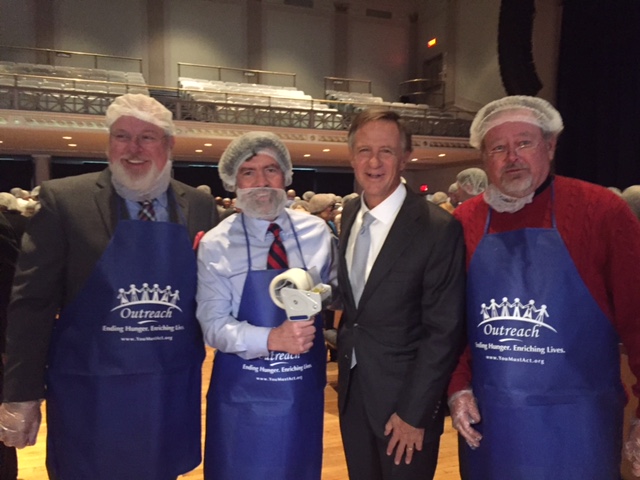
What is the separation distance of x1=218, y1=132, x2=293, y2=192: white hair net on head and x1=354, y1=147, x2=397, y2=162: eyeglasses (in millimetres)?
261

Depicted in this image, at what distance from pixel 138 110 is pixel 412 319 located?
112cm

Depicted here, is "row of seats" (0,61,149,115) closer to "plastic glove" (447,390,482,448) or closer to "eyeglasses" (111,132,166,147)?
"eyeglasses" (111,132,166,147)

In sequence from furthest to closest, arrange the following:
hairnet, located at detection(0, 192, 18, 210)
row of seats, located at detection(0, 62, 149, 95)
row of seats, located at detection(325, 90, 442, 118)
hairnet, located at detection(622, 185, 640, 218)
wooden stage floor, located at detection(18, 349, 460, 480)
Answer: row of seats, located at detection(325, 90, 442, 118)
row of seats, located at detection(0, 62, 149, 95)
hairnet, located at detection(0, 192, 18, 210)
wooden stage floor, located at detection(18, 349, 460, 480)
hairnet, located at detection(622, 185, 640, 218)

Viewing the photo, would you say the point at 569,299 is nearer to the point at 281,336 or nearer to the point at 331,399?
the point at 281,336

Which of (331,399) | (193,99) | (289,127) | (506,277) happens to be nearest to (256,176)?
(506,277)

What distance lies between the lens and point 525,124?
5.22ft

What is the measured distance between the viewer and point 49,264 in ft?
5.05

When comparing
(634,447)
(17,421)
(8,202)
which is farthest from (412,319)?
(8,202)

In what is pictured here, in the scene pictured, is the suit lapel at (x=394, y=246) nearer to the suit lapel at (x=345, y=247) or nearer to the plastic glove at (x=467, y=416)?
the suit lapel at (x=345, y=247)

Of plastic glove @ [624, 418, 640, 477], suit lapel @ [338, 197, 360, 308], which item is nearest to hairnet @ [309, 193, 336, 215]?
suit lapel @ [338, 197, 360, 308]

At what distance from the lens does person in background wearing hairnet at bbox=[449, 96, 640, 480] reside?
1.44m

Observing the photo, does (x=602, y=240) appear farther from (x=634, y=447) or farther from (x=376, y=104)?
(x=376, y=104)

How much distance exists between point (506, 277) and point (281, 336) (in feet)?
2.26

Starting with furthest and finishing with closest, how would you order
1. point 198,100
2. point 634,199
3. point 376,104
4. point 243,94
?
point 376,104 < point 243,94 < point 198,100 < point 634,199
